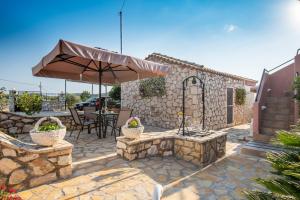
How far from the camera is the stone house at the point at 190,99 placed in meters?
7.21

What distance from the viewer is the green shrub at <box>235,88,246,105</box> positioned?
33.0ft

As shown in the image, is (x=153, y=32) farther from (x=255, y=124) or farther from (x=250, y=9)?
(x=255, y=124)

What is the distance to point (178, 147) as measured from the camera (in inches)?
162

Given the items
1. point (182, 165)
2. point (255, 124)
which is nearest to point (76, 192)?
point (182, 165)

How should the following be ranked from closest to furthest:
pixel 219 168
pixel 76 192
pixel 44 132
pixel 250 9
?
pixel 76 192, pixel 44 132, pixel 219 168, pixel 250 9

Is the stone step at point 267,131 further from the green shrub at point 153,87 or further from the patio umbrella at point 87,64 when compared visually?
the green shrub at point 153,87

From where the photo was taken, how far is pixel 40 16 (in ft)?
19.5

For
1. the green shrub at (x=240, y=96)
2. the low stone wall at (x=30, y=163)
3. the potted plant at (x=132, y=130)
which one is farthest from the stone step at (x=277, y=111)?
the low stone wall at (x=30, y=163)

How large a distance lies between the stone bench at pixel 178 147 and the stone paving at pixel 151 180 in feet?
0.52

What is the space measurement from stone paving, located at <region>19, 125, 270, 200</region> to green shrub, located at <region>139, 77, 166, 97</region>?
4.03 meters

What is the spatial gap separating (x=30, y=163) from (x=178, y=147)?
296cm

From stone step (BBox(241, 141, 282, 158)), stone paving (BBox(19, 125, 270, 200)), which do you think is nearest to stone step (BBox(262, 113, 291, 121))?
stone step (BBox(241, 141, 282, 158))

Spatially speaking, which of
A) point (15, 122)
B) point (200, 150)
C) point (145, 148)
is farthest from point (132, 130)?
point (15, 122)

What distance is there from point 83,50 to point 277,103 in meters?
6.19
